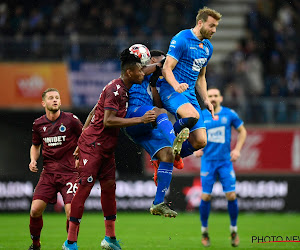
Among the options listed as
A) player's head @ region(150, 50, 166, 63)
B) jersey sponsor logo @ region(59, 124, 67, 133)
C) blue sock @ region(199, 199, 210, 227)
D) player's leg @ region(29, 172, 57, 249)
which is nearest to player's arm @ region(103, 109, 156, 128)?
jersey sponsor logo @ region(59, 124, 67, 133)

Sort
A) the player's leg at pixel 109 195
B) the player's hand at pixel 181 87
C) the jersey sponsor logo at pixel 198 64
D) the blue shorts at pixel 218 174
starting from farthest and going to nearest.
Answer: the blue shorts at pixel 218 174
the jersey sponsor logo at pixel 198 64
the player's leg at pixel 109 195
the player's hand at pixel 181 87

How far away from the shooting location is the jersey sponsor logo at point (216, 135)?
40.7 ft

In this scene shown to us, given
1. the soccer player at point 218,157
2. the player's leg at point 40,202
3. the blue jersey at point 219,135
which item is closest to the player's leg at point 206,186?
the soccer player at point 218,157

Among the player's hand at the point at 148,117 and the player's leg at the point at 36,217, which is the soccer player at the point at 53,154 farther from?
the player's hand at the point at 148,117

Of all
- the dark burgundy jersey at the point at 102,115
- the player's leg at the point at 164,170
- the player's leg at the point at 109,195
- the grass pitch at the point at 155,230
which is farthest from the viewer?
the grass pitch at the point at 155,230

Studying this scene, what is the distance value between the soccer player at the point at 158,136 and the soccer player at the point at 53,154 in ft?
3.30

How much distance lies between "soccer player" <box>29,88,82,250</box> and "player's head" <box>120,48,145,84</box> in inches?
55.5

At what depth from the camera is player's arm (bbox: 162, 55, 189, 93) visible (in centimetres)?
891

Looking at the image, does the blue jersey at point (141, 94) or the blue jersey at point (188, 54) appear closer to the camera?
the blue jersey at point (141, 94)

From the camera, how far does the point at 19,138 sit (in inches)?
903

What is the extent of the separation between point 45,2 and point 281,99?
930 centimetres

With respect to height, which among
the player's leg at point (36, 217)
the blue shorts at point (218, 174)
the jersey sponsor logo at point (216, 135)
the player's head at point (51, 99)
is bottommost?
the player's leg at point (36, 217)

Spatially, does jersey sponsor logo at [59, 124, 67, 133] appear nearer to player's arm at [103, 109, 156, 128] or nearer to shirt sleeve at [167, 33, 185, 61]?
player's arm at [103, 109, 156, 128]

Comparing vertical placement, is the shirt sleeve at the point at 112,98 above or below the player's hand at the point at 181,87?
below
